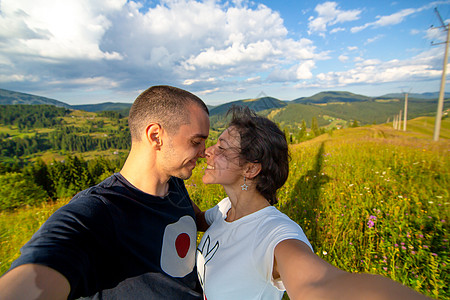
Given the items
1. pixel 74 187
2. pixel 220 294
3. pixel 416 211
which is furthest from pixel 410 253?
pixel 74 187

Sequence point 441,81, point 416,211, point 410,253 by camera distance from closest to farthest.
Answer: point 410,253, point 416,211, point 441,81

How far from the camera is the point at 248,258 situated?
1.48 m

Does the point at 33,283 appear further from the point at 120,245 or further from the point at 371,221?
the point at 371,221

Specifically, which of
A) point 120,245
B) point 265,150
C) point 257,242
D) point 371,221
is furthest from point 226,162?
point 371,221

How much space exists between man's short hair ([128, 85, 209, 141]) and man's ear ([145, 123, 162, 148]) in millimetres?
62

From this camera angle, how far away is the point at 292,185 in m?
5.08

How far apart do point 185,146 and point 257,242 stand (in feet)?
3.91

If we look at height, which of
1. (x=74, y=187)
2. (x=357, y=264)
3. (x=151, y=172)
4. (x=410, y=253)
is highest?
(x=151, y=172)

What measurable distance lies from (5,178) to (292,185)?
18989mm

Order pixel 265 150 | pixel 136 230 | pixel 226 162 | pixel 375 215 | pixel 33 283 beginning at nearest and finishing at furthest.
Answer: pixel 33 283
pixel 136 230
pixel 265 150
pixel 226 162
pixel 375 215

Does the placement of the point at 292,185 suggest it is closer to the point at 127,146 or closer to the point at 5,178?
the point at 5,178

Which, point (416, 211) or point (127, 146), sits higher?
point (416, 211)

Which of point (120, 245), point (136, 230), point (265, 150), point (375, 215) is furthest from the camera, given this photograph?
point (375, 215)

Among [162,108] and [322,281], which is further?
[162,108]
